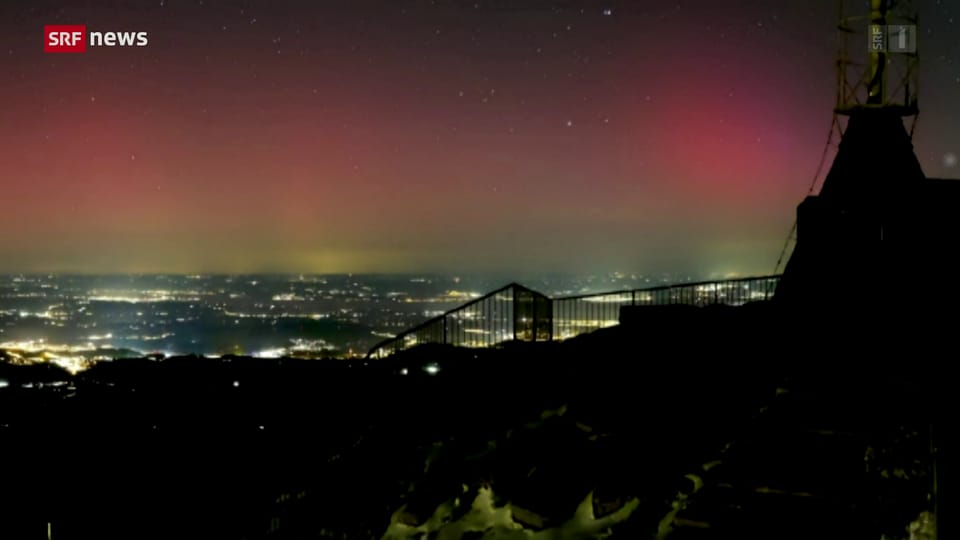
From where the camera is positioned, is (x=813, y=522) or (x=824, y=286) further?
(x=824, y=286)

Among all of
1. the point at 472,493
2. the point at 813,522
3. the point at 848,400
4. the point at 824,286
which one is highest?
the point at 824,286

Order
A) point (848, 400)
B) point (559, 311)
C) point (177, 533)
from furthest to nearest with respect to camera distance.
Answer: point (559, 311) → point (177, 533) → point (848, 400)

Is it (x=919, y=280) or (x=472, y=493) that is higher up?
(x=919, y=280)

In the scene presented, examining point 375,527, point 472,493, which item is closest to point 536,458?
point 472,493

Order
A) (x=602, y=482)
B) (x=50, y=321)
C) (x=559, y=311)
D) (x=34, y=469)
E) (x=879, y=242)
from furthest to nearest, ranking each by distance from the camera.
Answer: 1. (x=50, y=321)
2. (x=559, y=311)
3. (x=34, y=469)
4. (x=879, y=242)
5. (x=602, y=482)

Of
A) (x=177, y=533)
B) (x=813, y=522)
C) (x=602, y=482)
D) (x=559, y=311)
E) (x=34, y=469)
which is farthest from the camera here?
(x=559, y=311)

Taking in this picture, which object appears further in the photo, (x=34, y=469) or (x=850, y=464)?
(x=34, y=469)

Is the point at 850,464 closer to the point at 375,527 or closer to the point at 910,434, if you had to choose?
the point at 910,434

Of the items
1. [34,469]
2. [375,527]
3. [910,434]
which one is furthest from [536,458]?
[34,469]

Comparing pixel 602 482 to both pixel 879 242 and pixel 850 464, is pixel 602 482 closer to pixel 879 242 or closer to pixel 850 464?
pixel 850 464
